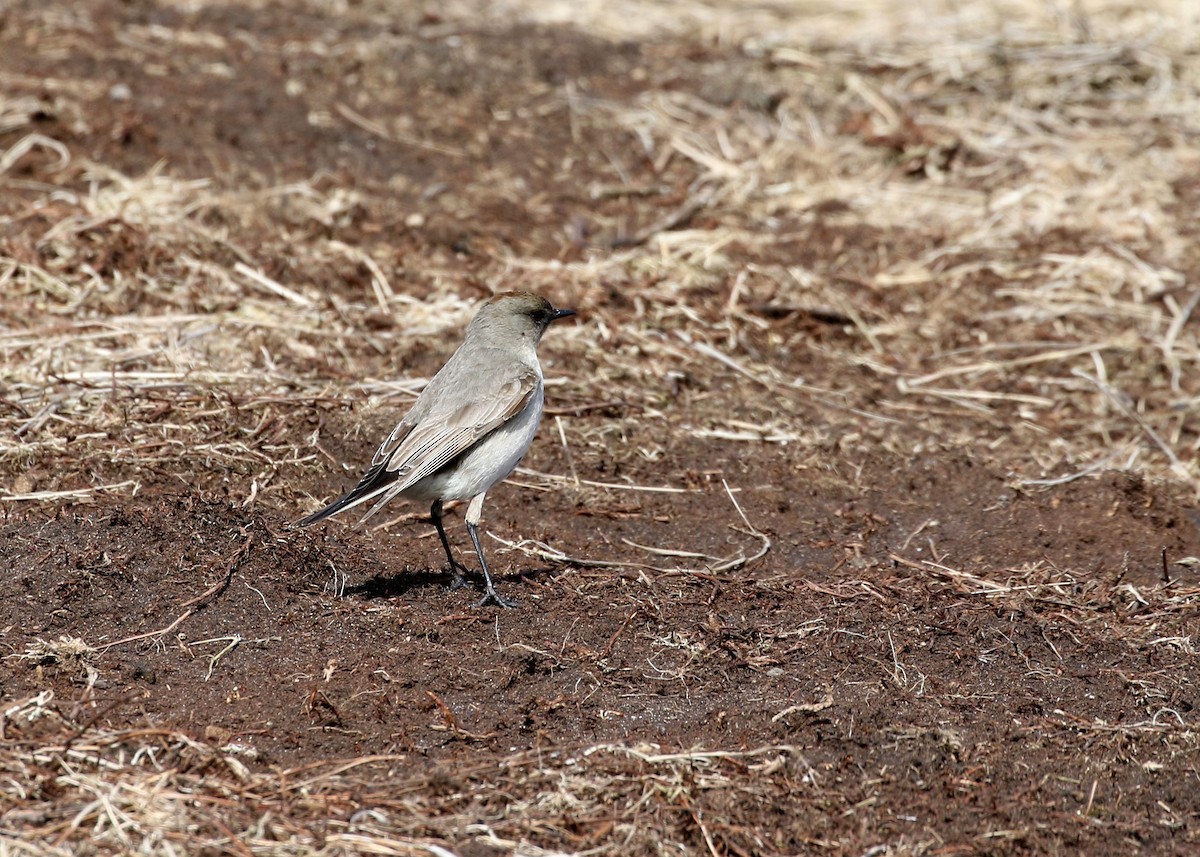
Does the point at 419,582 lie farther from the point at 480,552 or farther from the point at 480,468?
the point at 480,468

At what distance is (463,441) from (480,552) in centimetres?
52

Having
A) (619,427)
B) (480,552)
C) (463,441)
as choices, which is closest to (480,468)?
(463,441)

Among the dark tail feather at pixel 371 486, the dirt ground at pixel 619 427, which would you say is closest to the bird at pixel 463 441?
the dark tail feather at pixel 371 486

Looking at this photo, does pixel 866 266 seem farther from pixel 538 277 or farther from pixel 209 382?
pixel 209 382

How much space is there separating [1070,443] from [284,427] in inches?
183

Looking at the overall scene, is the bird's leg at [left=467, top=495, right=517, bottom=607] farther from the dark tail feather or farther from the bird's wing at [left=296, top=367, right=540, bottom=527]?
the dark tail feather

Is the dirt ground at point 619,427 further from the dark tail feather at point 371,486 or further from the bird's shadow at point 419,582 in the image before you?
the dark tail feather at point 371,486

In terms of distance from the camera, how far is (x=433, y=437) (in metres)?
6.49

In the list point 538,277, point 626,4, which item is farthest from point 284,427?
point 626,4

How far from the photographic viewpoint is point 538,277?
9.42 m

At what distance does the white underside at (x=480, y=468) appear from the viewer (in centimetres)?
651

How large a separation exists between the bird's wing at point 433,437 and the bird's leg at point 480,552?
32cm

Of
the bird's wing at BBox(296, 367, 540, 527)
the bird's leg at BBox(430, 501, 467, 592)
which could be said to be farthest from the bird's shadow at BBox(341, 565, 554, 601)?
the bird's wing at BBox(296, 367, 540, 527)

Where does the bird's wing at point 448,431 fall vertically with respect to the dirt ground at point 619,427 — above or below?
above
